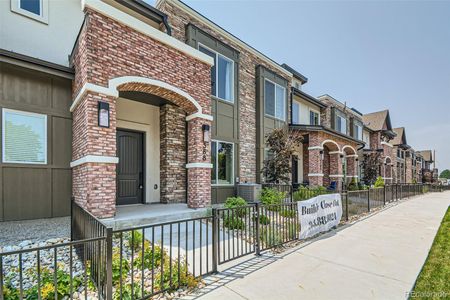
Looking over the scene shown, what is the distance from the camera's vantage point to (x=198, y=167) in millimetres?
7777

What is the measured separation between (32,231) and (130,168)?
3484 mm

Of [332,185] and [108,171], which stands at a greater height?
[108,171]

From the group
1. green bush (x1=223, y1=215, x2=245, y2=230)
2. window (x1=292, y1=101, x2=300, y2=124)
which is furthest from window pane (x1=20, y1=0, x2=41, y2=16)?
window (x1=292, y1=101, x2=300, y2=124)

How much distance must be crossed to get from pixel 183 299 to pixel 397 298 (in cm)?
306

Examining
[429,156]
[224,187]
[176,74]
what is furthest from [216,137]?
[429,156]

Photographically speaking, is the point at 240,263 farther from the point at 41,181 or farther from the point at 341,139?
the point at 341,139

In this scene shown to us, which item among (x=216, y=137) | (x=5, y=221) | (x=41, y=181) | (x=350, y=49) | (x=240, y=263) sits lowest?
(x=240, y=263)

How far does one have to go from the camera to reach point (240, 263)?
4.59 m

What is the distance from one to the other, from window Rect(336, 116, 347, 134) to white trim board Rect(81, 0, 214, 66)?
1715cm

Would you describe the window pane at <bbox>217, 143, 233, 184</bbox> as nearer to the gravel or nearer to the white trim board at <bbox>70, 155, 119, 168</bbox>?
the white trim board at <bbox>70, 155, 119, 168</bbox>

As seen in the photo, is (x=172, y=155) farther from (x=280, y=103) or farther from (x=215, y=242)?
(x=280, y=103)

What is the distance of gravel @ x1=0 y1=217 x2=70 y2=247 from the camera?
16.3ft

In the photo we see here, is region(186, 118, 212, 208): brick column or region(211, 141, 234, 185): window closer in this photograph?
region(186, 118, 212, 208): brick column

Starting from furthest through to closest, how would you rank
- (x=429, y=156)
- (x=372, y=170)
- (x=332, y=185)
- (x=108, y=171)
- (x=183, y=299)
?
(x=429, y=156)
(x=372, y=170)
(x=332, y=185)
(x=108, y=171)
(x=183, y=299)
